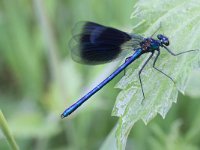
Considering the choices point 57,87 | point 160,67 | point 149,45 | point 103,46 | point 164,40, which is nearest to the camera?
point 160,67

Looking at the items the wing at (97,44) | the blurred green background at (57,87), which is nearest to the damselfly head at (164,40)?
the wing at (97,44)

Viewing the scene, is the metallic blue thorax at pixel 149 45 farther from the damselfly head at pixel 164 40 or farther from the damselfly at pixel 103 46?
the damselfly head at pixel 164 40

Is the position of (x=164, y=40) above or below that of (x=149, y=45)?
above

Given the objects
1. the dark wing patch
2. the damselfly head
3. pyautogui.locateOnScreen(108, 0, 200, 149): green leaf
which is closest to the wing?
the dark wing patch

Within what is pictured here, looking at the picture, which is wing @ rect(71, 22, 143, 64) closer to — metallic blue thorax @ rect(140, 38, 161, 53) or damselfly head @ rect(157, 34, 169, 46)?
metallic blue thorax @ rect(140, 38, 161, 53)

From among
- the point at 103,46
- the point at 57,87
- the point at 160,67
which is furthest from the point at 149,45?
the point at 57,87

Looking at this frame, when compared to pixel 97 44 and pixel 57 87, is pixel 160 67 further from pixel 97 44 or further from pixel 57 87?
pixel 57 87
